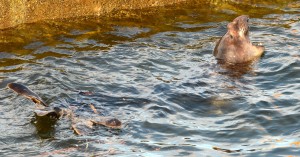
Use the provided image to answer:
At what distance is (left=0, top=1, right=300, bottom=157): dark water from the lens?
6.55 metres

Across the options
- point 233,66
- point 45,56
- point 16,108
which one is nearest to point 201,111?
point 233,66

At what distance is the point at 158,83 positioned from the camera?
28.4 feet

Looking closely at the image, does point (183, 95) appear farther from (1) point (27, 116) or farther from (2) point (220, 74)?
(1) point (27, 116)

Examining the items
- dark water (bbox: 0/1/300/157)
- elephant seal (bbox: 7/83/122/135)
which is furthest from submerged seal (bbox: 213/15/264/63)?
elephant seal (bbox: 7/83/122/135)

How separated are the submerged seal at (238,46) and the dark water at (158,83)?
0.23 m

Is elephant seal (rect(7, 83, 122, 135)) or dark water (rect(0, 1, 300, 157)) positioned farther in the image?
elephant seal (rect(7, 83, 122, 135))

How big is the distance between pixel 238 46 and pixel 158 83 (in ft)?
5.45

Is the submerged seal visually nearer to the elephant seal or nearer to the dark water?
the dark water

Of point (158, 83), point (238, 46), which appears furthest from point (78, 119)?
point (238, 46)

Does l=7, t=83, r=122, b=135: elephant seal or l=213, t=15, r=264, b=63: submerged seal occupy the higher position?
l=213, t=15, r=264, b=63: submerged seal

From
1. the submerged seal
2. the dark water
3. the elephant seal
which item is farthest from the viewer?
the submerged seal

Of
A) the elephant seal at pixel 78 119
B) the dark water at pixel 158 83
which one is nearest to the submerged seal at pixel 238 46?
the dark water at pixel 158 83

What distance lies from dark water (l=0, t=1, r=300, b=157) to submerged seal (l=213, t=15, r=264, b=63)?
0.76 feet

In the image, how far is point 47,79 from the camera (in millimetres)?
8578
